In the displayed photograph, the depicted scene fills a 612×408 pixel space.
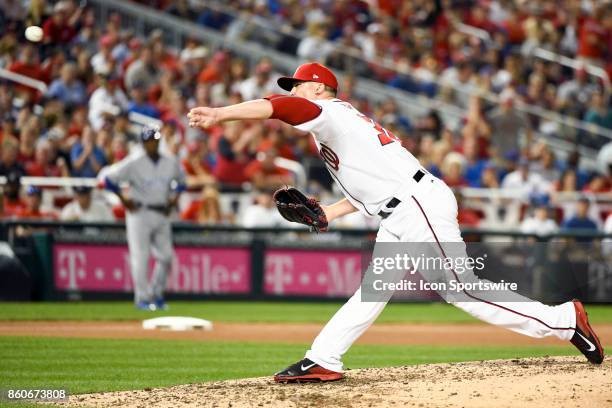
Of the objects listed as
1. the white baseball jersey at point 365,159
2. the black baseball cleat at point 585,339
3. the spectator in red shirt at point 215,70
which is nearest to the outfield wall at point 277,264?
the spectator in red shirt at point 215,70

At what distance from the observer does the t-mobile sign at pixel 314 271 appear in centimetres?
1644

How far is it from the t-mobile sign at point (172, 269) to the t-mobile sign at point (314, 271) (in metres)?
0.38

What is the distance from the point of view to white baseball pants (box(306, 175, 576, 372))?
7496 millimetres

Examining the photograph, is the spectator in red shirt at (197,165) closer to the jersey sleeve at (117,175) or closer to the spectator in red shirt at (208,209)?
the spectator in red shirt at (208,209)

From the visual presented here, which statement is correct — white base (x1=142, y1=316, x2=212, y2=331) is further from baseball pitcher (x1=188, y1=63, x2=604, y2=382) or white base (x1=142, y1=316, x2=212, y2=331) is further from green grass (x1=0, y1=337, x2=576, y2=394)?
baseball pitcher (x1=188, y1=63, x2=604, y2=382)

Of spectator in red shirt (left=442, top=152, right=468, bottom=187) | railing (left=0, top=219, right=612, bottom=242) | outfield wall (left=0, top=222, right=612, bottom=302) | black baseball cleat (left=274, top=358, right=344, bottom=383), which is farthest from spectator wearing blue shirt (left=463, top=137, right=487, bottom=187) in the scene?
black baseball cleat (left=274, top=358, right=344, bottom=383)

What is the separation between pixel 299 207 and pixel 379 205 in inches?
22.9

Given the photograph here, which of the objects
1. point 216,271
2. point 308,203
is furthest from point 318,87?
point 216,271

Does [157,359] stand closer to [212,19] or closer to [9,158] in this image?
[9,158]

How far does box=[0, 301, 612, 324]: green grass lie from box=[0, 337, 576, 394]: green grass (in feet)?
8.29

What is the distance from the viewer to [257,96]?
60.6 feet

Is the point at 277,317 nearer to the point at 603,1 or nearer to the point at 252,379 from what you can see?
the point at 252,379

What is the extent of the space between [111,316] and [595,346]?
24.5 ft

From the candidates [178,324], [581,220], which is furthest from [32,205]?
[581,220]
